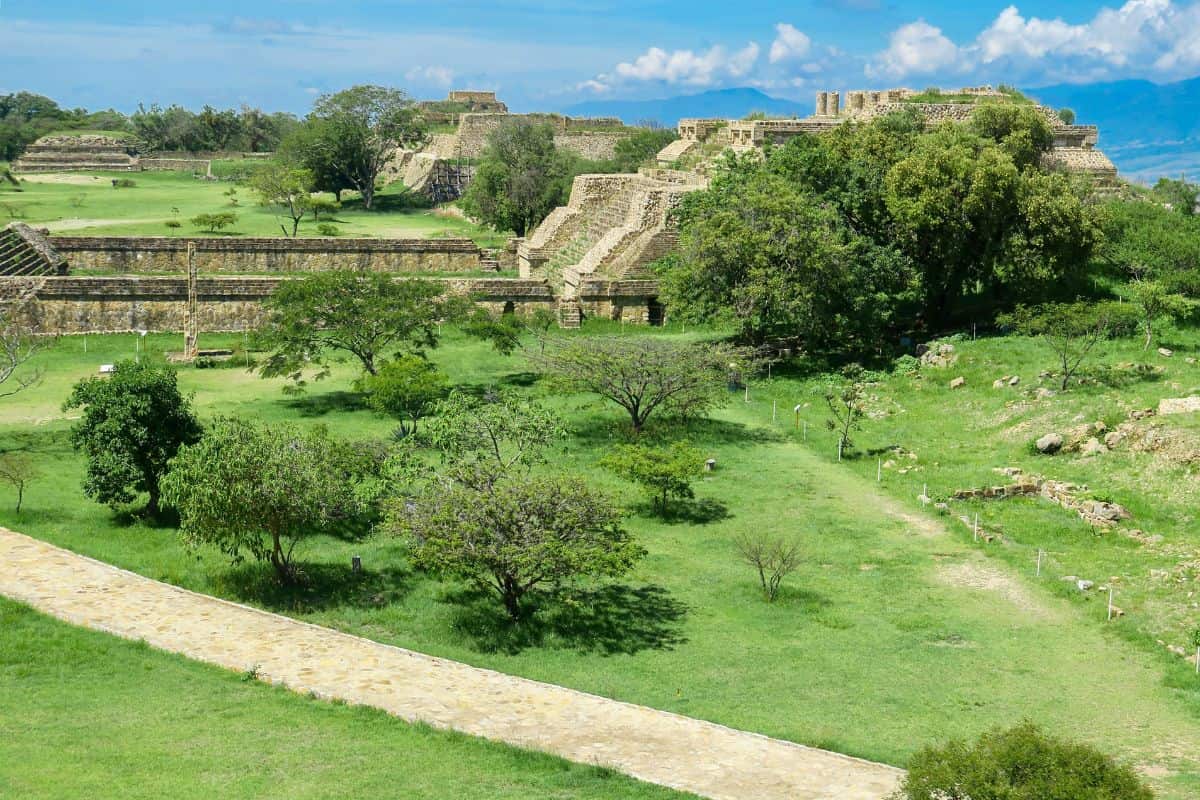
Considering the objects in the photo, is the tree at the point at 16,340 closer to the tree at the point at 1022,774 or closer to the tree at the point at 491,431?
the tree at the point at 491,431

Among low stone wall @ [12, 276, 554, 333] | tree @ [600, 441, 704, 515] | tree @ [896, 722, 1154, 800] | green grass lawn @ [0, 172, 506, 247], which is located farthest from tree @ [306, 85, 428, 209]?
tree @ [896, 722, 1154, 800]

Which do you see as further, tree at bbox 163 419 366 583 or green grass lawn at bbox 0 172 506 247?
green grass lawn at bbox 0 172 506 247

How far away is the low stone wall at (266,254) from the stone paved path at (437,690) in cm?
2712

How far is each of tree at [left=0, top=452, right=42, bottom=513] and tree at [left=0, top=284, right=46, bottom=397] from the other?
354cm

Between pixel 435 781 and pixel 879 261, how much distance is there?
25.8m

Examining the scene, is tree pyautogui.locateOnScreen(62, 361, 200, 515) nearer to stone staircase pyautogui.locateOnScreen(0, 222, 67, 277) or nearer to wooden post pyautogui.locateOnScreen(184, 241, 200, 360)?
wooden post pyautogui.locateOnScreen(184, 241, 200, 360)

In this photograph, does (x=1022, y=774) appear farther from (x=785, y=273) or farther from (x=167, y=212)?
(x=167, y=212)

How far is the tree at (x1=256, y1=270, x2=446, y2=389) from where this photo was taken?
31.6 meters

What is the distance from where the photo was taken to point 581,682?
17031mm

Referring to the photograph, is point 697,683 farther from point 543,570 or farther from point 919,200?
point 919,200

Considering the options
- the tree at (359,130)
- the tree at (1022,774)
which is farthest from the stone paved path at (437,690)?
the tree at (359,130)

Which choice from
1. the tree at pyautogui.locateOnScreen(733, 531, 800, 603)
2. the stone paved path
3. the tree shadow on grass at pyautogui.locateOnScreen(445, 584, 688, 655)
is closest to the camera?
the stone paved path

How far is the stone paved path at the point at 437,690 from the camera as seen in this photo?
45.9ft

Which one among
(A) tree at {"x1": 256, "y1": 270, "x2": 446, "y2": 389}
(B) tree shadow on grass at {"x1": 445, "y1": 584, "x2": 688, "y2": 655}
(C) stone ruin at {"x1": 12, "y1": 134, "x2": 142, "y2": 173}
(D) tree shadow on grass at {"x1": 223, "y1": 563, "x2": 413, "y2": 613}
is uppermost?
(C) stone ruin at {"x1": 12, "y1": 134, "x2": 142, "y2": 173}
